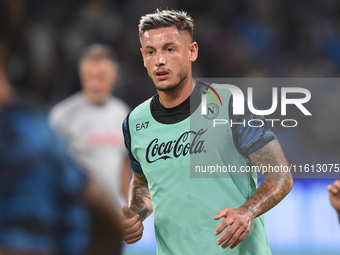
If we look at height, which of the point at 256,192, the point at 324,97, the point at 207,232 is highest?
the point at 324,97

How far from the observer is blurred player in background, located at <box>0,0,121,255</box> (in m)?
1.08

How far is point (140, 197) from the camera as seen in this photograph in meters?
3.62

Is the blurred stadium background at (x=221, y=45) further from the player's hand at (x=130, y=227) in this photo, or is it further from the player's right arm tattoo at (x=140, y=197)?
the player's hand at (x=130, y=227)

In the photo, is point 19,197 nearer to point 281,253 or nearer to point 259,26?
point 281,253

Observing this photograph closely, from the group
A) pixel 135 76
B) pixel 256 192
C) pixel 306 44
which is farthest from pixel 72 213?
pixel 306 44

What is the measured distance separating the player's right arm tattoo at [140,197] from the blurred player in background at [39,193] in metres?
2.41

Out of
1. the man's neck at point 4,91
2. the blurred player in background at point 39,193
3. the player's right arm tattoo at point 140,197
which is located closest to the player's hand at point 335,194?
the player's right arm tattoo at point 140,197

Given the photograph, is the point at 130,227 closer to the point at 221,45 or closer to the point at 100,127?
the point at 100,127

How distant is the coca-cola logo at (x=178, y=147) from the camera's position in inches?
135

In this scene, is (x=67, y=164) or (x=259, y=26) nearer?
(x=67, y=164)

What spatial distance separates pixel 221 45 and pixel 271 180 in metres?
7.48

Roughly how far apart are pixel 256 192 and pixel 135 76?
6895 mm

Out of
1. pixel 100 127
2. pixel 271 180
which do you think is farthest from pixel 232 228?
pixel 100 127

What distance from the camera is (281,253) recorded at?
23.6ft
